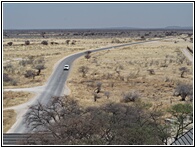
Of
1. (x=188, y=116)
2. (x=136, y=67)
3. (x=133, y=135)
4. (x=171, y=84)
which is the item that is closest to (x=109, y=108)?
(x=188, y=116)

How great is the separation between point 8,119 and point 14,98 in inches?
262

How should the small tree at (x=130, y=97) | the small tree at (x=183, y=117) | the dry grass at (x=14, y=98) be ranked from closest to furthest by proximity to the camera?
1. the small tree at (x=183, y=117)
2. the dry grass at (x=14, y=98)
3. the small tree at (x=130, y=97)

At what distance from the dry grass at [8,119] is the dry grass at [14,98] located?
2319 mm

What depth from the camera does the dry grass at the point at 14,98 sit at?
→ 26.4 metres

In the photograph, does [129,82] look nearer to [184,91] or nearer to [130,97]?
[130,97]

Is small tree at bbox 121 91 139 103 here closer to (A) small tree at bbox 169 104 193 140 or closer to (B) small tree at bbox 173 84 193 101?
(B) small tree at bbox 173 84 193 101

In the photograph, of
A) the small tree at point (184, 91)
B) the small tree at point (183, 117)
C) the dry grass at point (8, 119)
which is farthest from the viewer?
the small tree at point (184, 91)

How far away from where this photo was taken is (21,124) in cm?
2030

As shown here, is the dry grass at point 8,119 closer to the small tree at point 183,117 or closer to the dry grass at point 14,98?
the dry grass at point 14,98

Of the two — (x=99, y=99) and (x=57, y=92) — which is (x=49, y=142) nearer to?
(x=99, y=99)

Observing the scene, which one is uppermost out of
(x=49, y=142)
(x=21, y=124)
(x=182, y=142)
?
(x=182, y=142)

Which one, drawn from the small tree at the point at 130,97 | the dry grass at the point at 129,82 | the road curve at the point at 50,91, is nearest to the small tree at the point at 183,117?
the dry grass at the point at 129,82

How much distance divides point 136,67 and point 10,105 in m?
25.1

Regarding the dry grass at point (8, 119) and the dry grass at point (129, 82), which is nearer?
the dry grass at point (8, 119)
